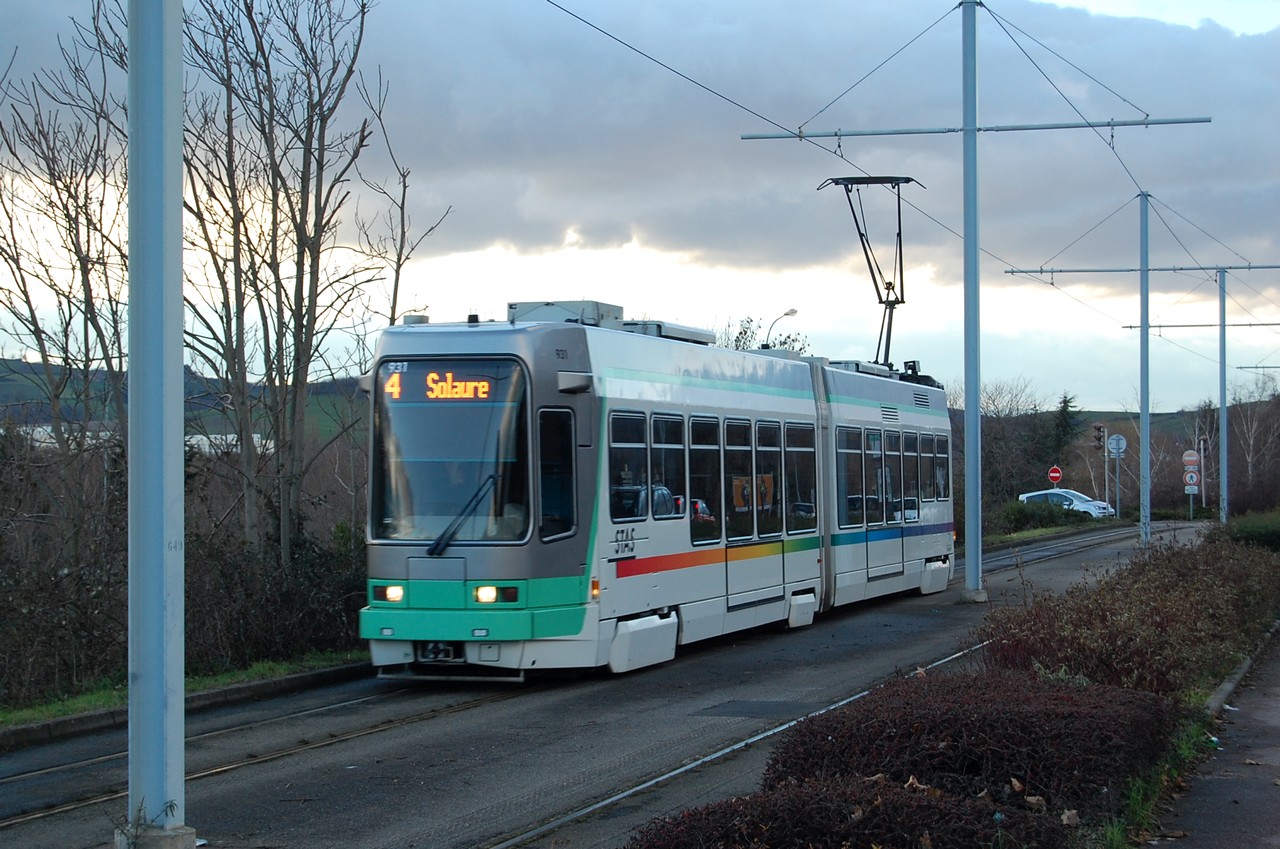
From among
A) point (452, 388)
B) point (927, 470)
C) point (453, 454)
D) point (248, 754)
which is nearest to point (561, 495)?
point (453, 454)

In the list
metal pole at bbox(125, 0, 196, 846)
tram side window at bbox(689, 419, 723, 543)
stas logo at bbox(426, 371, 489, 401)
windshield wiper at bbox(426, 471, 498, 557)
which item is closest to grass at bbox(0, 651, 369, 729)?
windshield wiper at bbox(426, 471, 498, 557)

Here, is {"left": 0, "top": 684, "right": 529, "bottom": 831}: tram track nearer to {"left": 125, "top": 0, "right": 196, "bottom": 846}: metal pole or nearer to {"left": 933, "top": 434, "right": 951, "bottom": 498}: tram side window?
{"left": 125, "top": 0, "right": 196, "bottom": 846}: metal pole

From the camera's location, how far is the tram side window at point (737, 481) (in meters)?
16.3

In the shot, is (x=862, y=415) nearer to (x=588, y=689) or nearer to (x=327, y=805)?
(x=588, y=689)

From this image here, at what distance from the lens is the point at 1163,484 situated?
102688 mm

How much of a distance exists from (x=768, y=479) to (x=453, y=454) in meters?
5.50

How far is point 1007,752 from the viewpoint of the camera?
6.83 m

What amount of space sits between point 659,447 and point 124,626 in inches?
221

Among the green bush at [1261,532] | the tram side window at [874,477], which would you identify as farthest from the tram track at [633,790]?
the green bush at [1261,532]

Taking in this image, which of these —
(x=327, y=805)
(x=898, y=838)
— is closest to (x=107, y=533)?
(x=327, y=805)

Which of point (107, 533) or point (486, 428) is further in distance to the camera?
point (107, 533)

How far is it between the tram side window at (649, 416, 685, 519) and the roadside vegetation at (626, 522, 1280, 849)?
4.25 meters

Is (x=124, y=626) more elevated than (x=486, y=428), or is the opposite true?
(x=486, y=428)

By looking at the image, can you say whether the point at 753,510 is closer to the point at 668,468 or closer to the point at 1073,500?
the point at 668,468
